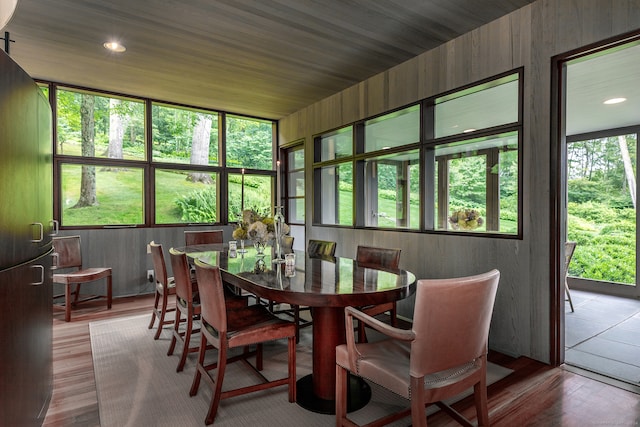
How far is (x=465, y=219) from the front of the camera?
3420 millimetres

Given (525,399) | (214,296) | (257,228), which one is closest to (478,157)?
(525,399)

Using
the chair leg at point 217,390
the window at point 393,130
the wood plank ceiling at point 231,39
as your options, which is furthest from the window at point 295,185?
the chair leg at point 217,390

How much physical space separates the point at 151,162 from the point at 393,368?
4.71 meters

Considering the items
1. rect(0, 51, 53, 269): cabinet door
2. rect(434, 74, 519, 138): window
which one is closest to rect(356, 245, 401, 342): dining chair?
rect(434, 74, 519, 138): window

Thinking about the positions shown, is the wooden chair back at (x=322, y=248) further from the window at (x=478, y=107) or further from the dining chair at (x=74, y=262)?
the dining chair at (x=74, y=262)

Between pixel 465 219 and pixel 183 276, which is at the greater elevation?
pixel 465 219

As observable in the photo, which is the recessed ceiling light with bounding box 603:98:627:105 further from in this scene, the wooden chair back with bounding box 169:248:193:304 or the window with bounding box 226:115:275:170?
the wooden chair back with bounding box 169:248:193:304

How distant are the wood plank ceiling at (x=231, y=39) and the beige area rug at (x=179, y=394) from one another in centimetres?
278

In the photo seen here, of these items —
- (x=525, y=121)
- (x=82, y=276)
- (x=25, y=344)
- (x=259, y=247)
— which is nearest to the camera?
(x=25, y=344)

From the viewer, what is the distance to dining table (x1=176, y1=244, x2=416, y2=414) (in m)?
1.88

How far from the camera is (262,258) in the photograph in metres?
3.16

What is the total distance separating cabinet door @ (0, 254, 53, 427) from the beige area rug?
0.39 m

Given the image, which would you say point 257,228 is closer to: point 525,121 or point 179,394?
point 179,394

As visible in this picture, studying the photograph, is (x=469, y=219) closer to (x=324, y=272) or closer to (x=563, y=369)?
(x=563, y=369)
